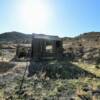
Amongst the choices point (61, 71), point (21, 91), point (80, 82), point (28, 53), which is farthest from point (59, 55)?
point (21, 91)

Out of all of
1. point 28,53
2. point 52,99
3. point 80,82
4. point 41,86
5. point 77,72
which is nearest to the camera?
point 52,99

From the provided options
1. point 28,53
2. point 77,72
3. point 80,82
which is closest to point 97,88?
point 80,82

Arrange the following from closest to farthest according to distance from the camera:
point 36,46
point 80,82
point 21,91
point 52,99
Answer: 1. point 52,99
2. point 21,91
3. point 80,82
4. point 36,46

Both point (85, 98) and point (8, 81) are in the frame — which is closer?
point (85, 98)

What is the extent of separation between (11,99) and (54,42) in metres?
19.4

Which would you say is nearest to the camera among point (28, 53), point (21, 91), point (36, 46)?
point (21, 91)

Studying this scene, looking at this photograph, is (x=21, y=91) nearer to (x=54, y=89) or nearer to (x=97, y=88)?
(x=54, y=89)

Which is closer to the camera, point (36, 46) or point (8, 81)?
point (8, 81)

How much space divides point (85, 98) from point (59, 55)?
18.0 meters

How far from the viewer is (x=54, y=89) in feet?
41.8

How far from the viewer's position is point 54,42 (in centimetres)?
3022

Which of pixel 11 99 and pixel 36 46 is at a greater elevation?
pixel 36 46

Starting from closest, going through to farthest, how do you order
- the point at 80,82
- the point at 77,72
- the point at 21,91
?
the point at 21,91 → the point at 80,82 → the point at 77,72

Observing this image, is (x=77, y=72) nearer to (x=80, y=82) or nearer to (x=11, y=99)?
(x=80, y=82)
